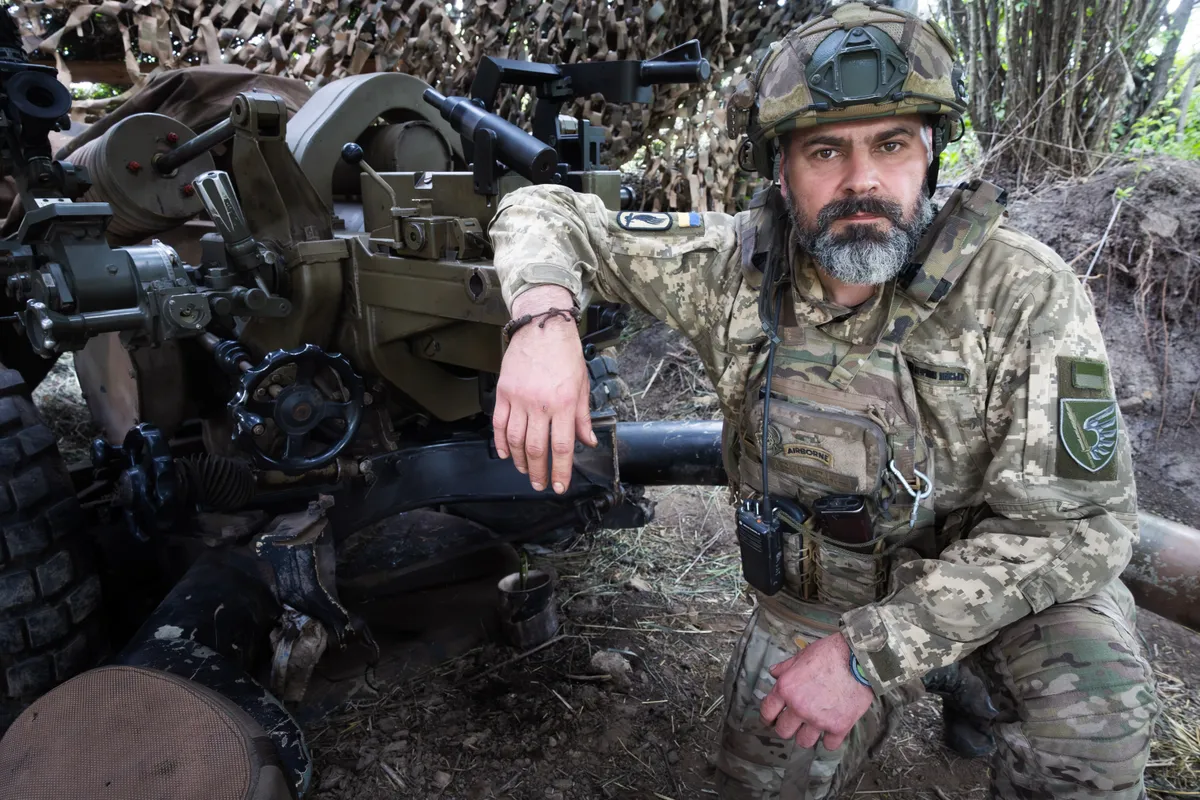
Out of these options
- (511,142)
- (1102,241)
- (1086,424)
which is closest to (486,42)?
(511,142)

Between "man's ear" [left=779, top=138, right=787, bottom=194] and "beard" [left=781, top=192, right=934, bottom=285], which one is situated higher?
"man's ear" [left=779, top=138, right=787, bottom=194]

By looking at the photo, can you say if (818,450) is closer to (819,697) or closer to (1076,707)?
(819,697)

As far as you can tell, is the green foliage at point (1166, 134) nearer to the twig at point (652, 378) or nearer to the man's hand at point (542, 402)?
the twig at point (652, 378)

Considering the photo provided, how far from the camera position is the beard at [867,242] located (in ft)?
6.26

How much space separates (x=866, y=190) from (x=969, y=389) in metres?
0.52

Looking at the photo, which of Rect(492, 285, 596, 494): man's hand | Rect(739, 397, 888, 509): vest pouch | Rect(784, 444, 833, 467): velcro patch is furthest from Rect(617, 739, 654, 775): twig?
Rect(492, 285, 596, 494): man's hand

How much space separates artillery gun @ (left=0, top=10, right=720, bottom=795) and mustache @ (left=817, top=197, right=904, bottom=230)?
34.8 inches

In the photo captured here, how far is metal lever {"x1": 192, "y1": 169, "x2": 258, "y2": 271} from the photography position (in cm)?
251

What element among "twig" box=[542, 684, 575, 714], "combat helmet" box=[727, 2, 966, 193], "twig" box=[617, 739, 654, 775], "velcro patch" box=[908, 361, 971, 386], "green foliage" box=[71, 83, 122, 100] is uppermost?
"green foliage" box=[71, 83, 122, 100]

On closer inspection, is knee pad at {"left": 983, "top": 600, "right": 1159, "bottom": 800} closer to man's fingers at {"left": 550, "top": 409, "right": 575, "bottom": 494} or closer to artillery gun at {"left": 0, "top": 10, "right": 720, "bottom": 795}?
man's fingers at {"left": 550, "top": 409, "right": 575, "bottom": 494}

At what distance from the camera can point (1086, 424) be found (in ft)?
5.65

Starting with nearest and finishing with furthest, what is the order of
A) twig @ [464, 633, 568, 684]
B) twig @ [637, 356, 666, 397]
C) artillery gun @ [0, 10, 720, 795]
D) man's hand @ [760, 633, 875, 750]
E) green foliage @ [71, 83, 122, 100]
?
man's hand @ [760, 633, 875, 750] < artillery gun @ [0, 10, 720, 795] < twig @ [464, 633, 568, 684] < green foliage @ [71, 83, 122, 100] < twig @ [637, 356, 666, 397]

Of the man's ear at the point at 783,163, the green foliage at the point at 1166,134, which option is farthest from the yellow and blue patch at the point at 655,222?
the green foliage at the point at 1166,134

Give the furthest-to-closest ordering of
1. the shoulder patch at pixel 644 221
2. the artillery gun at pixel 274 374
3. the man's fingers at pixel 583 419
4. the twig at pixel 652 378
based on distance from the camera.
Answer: the twig at pixel 652 378 → the artillery gun at pixel 274 374 → the shoulder patch at pixel 644 221 → the man's fingers at pixel 583 419
